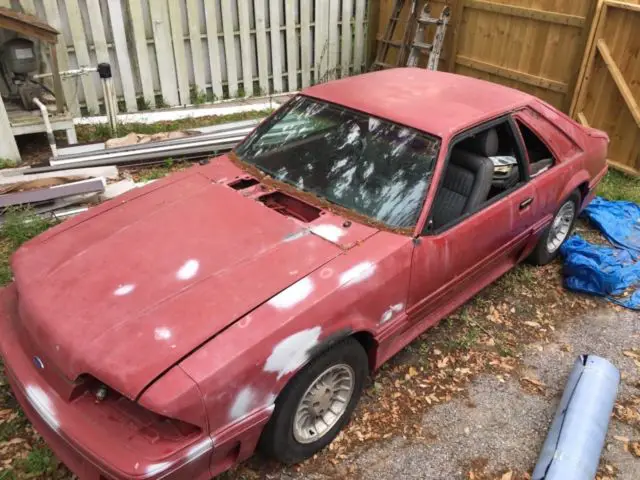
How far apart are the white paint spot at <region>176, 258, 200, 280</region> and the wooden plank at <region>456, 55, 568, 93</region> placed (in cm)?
577

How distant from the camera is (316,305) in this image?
2529 millimetres

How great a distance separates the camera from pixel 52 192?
4.80 m

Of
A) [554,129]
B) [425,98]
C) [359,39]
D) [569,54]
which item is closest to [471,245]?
[425,98]

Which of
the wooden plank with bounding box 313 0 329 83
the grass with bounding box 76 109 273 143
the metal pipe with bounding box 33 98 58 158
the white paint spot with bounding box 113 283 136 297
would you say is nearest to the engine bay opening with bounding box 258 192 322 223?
the white paint spot with bounding box 113 283 136 297

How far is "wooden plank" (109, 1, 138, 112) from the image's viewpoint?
6824mm

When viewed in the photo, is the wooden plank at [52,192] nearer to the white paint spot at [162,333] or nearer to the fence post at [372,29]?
the white paint spot at [162,333]

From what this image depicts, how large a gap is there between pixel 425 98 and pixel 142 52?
16.3 ft

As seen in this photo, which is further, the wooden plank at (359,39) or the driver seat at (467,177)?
the wooden plank at (359,39)

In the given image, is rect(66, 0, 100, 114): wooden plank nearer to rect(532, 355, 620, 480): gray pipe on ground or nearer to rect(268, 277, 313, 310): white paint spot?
rect(268, 277, 313, 310): white paint spot

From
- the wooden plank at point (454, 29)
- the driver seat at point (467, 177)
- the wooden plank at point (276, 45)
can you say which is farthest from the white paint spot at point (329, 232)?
the wooden plank at point (276, 45)

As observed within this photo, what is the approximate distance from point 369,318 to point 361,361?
267 millimetres

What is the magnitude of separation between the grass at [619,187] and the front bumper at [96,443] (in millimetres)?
5362

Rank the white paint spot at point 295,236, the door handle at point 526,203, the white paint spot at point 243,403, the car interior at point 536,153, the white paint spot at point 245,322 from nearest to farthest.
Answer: the white paint spot at point 243,403 < the white paint spot at point 245,322 < the white paint spot at point 295,236 < the door handle at point 526,203 < the car interior at point 536,153

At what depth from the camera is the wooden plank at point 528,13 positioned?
20.8ft
